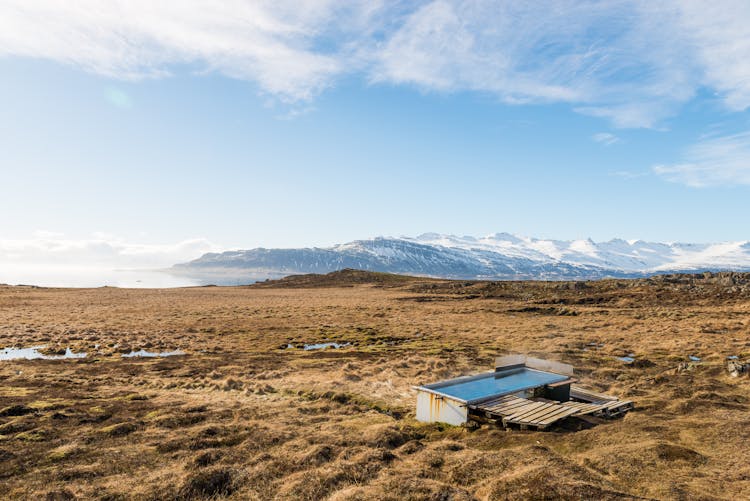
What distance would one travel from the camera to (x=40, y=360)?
28.0 meters

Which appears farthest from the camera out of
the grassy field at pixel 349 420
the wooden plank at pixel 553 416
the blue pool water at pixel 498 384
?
the blue pool water at pixel 498 384

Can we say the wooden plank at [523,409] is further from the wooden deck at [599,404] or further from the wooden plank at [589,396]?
the wooden plank at [589,396]

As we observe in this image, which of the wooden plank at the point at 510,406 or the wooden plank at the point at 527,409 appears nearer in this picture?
the wooden plank at the point at 527,409

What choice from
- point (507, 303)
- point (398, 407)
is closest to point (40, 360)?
point (398, 407)

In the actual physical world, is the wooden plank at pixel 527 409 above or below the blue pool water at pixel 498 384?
below

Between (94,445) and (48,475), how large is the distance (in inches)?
87.5

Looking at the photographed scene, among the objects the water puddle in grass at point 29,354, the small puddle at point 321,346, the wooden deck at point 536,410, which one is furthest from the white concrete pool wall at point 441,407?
the water puddle in grass at point 29,354

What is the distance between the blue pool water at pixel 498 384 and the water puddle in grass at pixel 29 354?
27.3 meters

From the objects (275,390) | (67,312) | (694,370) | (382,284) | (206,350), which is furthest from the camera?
(382,284)

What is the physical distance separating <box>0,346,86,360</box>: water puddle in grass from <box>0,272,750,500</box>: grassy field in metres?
1.11

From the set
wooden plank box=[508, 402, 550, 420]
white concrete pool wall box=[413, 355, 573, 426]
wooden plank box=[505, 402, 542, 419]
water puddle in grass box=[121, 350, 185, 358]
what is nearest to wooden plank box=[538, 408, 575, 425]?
wooden plank box=[508, 402, 550, 420]

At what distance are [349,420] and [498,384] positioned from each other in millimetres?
6380

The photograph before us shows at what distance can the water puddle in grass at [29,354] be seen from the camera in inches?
1140

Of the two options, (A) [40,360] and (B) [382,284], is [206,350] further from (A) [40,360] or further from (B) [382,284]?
(B) [382,284]
